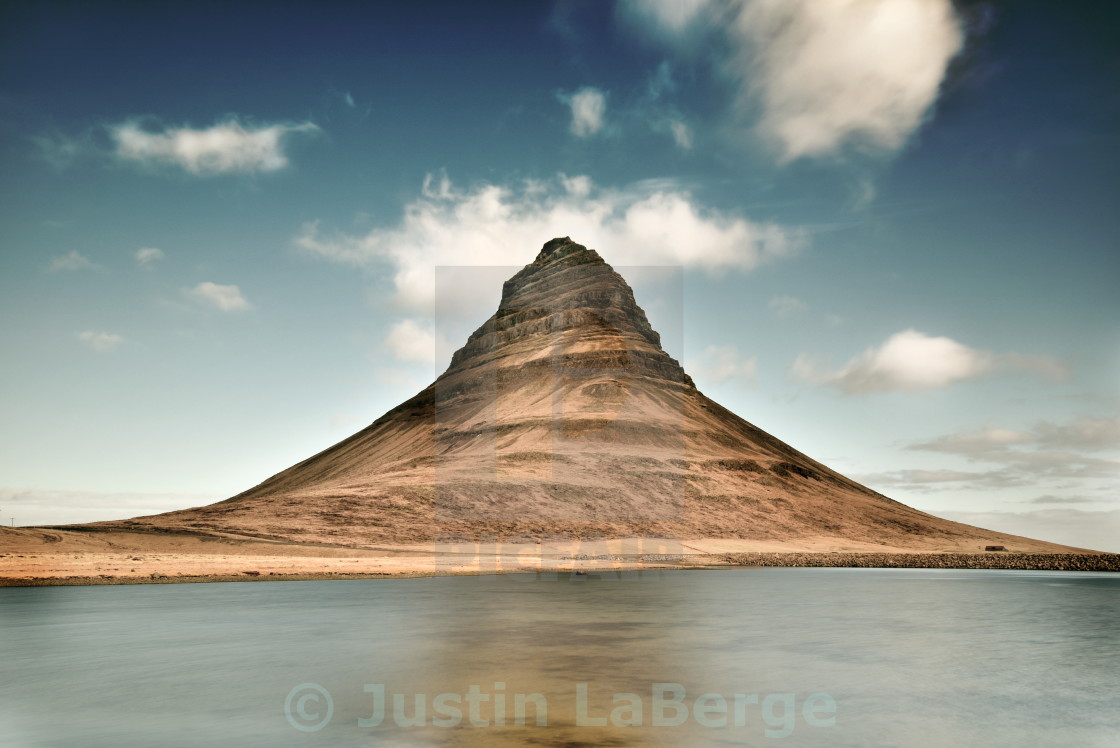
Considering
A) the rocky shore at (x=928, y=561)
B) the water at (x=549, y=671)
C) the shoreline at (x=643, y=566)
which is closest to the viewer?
the water at (x=549, y=671)

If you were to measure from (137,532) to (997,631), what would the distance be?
326ft

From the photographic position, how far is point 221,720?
733 inches

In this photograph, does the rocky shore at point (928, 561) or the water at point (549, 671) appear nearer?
the water at point (549, 671)

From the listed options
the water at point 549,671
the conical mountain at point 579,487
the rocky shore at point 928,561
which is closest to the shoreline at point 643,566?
the rocky shore at point 928,561

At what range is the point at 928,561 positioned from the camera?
12350 cm

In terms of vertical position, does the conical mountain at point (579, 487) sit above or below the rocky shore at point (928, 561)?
above

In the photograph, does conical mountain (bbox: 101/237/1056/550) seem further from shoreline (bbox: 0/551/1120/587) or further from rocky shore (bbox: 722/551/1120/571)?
shoreline (bbox: 0/551/1120/587)

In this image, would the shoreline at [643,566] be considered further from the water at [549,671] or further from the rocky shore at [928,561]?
the water at [549,671]

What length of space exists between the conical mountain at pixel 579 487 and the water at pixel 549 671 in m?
63.9

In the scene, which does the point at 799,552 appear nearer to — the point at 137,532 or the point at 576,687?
the point at 137,532

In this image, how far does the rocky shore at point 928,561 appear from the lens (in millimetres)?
115625

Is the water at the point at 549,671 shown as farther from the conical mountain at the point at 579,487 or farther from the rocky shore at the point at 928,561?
the rocky shore at the point at 928,561

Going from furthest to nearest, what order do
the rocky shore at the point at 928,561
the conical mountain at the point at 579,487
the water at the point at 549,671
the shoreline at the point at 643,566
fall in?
the conical mountain at the point at 579,487 < the rocky shore at the point at 928,561 < the shoreline at the point at 643,566 < the water at the point at 549,671

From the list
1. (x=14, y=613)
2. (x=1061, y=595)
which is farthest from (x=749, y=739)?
(x=1061, y=595)
